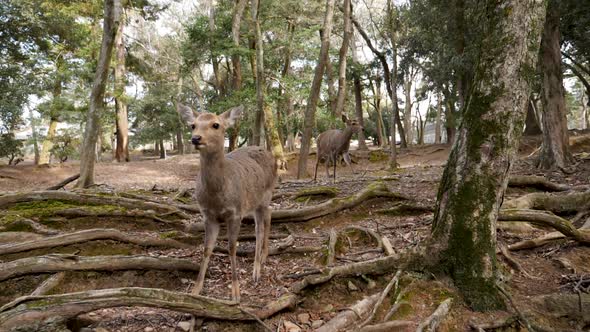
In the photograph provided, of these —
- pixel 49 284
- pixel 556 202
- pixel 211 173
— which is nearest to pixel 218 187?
pixel 211 173

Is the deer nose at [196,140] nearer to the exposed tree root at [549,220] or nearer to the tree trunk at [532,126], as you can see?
the exposed tree root at [549,220]

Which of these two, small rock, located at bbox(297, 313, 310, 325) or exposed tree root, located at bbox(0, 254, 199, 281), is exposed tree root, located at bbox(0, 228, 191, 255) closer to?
exposed tree root, located at bbox(0, 254, 199, 281)

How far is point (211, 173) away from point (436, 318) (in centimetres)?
266

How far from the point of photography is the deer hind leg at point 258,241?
16.3ft

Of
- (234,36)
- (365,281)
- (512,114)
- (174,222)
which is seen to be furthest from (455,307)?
(234,36)

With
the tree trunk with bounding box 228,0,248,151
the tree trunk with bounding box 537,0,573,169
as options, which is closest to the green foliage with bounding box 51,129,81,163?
the tree trunk with bounding box 228,0,248,151

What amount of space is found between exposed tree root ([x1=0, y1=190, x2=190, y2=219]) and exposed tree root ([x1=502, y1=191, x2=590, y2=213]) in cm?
544

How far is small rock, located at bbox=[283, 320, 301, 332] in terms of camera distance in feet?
11.9

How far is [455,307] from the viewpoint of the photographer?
3.75 metres

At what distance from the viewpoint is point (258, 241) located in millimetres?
5410

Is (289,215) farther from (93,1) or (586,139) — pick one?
(586,139)

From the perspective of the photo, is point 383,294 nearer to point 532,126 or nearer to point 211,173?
point 211,173

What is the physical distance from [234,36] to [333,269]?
51.4ft

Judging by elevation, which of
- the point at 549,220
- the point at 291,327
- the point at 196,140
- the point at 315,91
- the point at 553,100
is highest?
the point at 315,91
